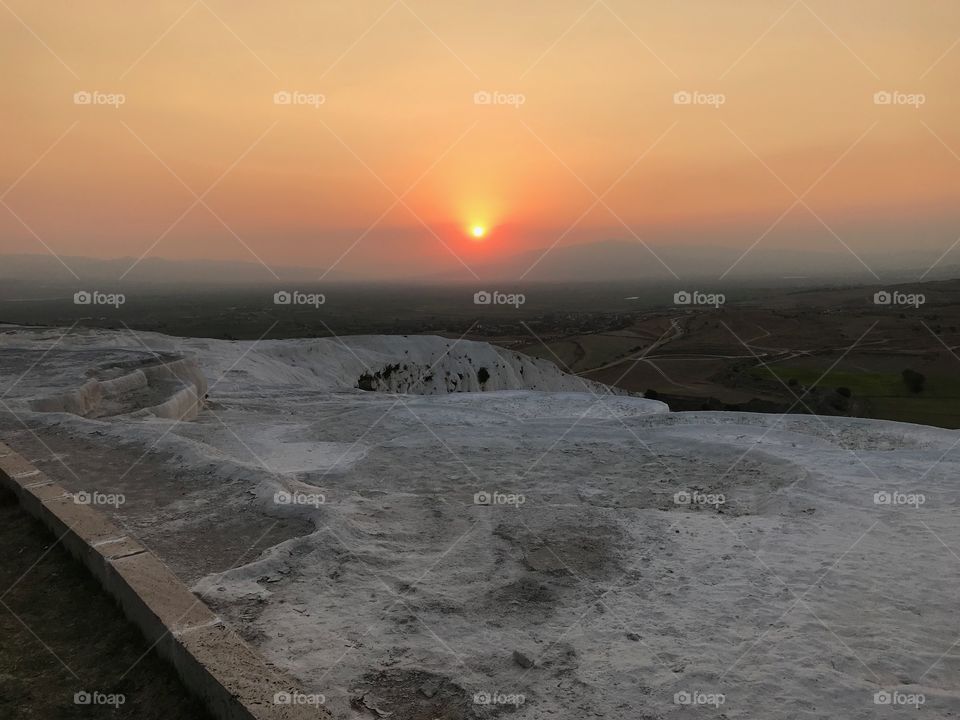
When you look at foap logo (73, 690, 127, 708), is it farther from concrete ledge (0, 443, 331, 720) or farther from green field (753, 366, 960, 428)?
green field (753, 366, 960, 428)

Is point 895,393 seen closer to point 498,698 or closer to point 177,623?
point 498,698

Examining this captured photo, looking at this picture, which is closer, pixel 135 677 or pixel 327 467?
pixel 135 677

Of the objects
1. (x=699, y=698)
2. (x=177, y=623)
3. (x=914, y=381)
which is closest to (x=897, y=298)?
(x=699, y=698)

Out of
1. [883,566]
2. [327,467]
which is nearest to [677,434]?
[883,566]

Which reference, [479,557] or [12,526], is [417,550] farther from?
[12,526]

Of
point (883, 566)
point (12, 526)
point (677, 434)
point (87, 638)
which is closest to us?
point (87, 638)

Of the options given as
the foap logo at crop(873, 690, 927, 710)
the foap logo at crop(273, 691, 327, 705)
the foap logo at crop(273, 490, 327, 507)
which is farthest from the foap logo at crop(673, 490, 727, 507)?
the foap logo at crop(273, 691, 327, 705)

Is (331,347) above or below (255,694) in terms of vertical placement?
above

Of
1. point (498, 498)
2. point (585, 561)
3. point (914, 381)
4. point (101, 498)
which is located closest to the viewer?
point (585, 561)
